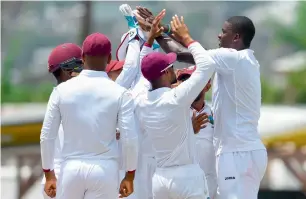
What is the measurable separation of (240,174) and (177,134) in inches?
35.0

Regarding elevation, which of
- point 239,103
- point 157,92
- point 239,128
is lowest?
point 239,128

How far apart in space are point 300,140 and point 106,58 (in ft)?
35.9

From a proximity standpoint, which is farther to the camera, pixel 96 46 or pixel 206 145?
pixel 206 145

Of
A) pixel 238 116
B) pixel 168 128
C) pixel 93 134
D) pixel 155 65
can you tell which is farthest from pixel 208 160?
pixel 93 134

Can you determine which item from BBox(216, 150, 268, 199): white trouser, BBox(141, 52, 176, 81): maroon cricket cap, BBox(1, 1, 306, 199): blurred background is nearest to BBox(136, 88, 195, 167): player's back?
BBox(141, 52, 176, 81): maroon cricket cap

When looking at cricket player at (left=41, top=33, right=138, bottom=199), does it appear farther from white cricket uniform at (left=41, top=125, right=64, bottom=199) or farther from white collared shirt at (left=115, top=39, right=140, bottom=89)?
white collared shirt at (left=115, top=39, right=140, bottom=89)

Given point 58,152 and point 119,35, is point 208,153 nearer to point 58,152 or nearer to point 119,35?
point 58,152

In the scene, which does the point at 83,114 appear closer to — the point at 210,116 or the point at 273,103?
the point at 210,116

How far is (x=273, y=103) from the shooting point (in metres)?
35.1

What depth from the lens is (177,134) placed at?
691 centimetres

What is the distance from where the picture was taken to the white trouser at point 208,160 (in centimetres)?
796

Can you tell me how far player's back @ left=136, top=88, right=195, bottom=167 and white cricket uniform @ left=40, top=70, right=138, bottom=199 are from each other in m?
0.23

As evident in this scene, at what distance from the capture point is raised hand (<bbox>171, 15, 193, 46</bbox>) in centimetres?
716

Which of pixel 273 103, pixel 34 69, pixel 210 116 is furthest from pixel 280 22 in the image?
pixel 210 116
